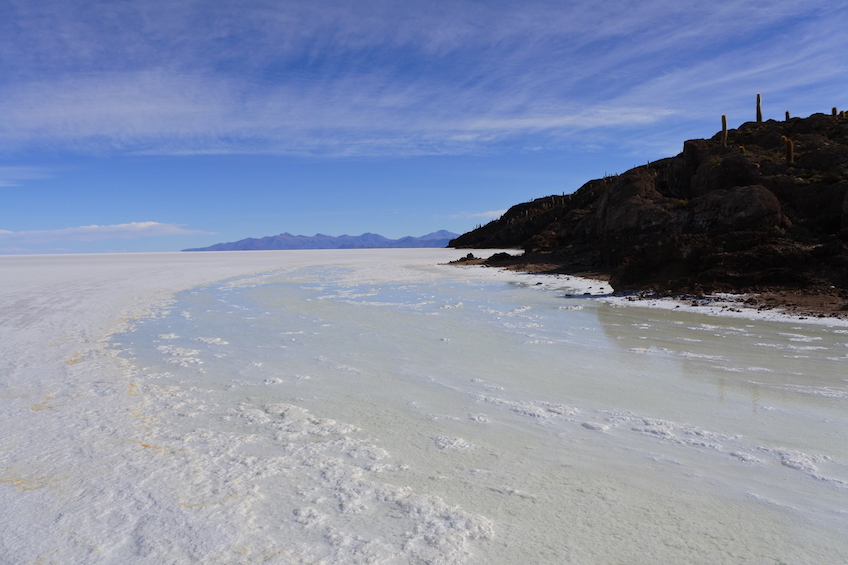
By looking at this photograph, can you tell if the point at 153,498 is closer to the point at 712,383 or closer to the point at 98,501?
the point at 98,501

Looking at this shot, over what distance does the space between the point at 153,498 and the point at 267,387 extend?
2316 mm

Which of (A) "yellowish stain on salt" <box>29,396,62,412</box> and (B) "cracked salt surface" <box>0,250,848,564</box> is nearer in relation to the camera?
(B) "cracked salt surface" <box>0,250,848,564</box>

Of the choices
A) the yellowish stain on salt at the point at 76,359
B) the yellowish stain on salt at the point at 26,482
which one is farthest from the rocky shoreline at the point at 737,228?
the yellowish stain on salt at the point at 76,359

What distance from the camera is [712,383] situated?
5.28 metres

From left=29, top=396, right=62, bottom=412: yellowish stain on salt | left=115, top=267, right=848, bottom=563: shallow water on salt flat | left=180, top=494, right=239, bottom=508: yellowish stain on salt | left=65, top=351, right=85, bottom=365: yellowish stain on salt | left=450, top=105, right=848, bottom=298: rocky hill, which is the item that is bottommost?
left=115, top=267, right=848, bottom=563: shallow water on salt flat

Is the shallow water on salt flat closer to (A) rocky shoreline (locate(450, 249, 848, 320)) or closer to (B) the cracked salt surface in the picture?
(B) the cracked salt surface

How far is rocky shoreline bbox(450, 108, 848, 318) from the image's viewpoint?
11734 mm

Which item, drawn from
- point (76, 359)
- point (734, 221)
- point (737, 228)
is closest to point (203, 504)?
point (76, 359)

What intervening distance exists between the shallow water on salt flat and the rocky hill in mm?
5060

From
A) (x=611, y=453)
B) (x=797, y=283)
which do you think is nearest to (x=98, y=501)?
(x=611, y=453)

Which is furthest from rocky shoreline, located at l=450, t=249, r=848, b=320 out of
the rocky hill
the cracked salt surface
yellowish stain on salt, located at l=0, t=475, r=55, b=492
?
yellowish stain on salt, located at l=0, t=475, r=55, b=492

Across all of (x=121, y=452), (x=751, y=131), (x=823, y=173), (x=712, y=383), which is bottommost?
(x=712, y=383)

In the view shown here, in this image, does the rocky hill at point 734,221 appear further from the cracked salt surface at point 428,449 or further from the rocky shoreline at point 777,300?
the cracked salt surface at point 428,449

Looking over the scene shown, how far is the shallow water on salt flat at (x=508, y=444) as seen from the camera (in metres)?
2.61
